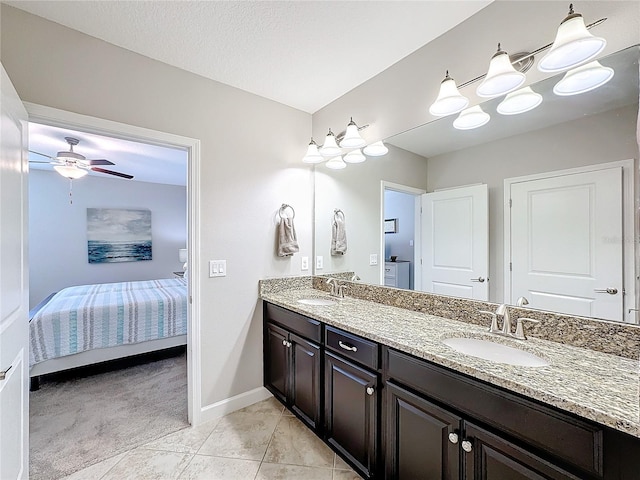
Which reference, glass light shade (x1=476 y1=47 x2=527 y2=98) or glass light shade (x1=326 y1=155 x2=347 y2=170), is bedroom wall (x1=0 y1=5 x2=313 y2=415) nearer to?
glass light shade (x1=326 y1=155 x2=347 y2=170)

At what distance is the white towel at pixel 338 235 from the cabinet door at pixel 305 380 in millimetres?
881

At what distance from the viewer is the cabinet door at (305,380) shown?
5.91 ft

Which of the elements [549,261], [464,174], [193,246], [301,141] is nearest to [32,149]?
[193,246]

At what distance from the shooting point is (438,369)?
3.73ft

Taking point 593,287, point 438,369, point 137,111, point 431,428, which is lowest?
point 431,428

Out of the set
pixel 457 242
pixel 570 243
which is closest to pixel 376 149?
pixel 457 242

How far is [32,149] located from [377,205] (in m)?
4.34

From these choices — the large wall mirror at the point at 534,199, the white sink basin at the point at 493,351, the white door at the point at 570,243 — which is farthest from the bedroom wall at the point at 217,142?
the white door at the point at 570,243

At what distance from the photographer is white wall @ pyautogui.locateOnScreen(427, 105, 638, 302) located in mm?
1174

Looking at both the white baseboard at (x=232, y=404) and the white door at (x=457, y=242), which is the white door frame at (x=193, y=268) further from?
the white door at (x=457, y=242)

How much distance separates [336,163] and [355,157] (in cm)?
20

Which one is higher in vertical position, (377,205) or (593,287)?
(377,205)

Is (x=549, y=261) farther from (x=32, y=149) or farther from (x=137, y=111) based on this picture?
(x=32, y=149)

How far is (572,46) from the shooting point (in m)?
1.13
